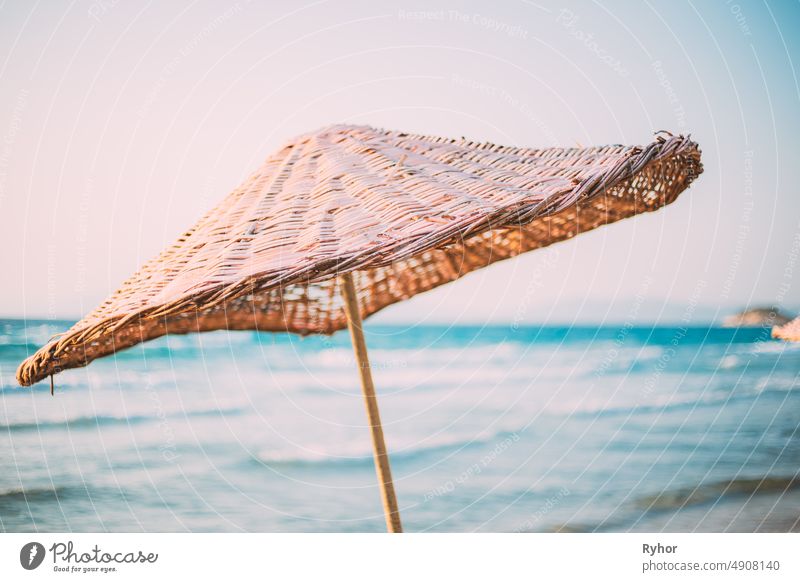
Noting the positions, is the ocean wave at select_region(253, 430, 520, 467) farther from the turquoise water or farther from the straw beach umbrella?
the straw beach umbrella

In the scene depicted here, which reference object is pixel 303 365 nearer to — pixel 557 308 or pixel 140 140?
pixel 557 308

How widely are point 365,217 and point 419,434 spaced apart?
7.12ft

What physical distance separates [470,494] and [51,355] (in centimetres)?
160

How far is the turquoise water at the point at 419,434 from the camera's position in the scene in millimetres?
2084

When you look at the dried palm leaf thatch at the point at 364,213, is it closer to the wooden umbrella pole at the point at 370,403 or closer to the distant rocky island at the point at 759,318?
the wooden umbrella pole at the point at 370,403

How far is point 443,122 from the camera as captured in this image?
1.88 meters

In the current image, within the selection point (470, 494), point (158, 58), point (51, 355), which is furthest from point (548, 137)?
point (51, 355)

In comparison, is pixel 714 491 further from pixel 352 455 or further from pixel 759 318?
pixel 352 455

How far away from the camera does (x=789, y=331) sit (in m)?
1.92

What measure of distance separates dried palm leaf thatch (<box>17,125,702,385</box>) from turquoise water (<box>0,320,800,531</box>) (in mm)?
854
